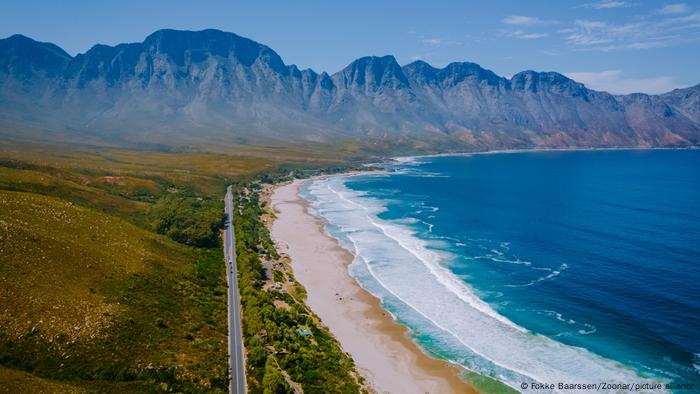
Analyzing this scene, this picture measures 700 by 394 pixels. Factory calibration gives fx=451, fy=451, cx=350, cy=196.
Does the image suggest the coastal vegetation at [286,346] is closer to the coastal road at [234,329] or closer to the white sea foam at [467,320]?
the coastal road at [234,329]

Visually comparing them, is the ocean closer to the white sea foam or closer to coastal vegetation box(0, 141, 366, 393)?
the white sea foam

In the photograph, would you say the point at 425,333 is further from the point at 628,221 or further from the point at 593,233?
the point at 628,221

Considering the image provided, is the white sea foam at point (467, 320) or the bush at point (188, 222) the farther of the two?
the bush at point (188, 222)

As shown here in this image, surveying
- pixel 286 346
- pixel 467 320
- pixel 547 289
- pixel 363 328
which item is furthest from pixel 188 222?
pixel 547 289

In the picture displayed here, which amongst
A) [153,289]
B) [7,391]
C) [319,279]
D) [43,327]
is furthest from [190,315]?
[319,279]

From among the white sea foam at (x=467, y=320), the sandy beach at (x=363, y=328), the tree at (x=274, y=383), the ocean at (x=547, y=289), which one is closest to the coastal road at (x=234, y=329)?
the tree at (x=274, y=383)
